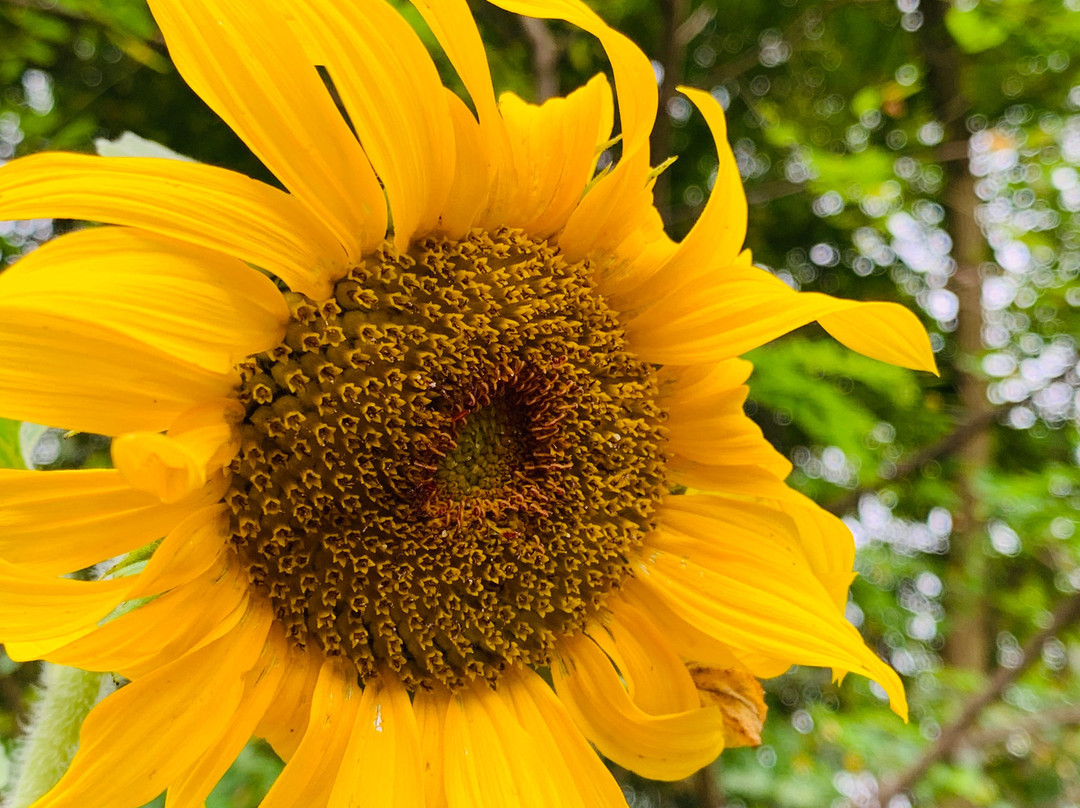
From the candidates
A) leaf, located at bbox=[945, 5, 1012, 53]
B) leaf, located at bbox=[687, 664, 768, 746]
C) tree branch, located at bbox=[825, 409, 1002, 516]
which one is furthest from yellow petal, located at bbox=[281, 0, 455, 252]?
leaf, located at bbox=[945, 5, 1012, 53]

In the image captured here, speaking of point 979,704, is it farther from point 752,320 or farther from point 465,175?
point 465,175

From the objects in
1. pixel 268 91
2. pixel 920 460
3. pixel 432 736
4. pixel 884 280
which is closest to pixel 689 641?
pixel 432 736

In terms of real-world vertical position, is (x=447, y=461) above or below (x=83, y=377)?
below

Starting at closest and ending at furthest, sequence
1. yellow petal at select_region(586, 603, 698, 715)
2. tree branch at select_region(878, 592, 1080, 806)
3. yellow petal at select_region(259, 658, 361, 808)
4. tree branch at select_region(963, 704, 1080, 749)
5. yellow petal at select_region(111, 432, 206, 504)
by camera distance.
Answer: yellow petal at select_region(111, 432, 206, 504) → yellow petal at select_region(259, 658, 361, 808) → yellow petal at select_region(586, 603, 698, 715) → tree branch at select_region(878, 592, 1080, 806) → tree branch at select_region(963, 704, 1080, 749)

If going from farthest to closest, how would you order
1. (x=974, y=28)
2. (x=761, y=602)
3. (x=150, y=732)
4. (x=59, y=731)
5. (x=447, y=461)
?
(x=974, y=28) < (x=761, y=602) < (x=447, y=461) < (x=59, y=731) < (x=150, y=732)

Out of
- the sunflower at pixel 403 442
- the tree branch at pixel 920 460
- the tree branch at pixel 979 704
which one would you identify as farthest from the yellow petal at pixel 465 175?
the tree branch at pixel 979 704

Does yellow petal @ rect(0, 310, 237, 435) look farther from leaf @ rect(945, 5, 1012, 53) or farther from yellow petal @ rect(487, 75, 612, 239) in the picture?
leaf @ rect(945, 5, 1012, 53)
